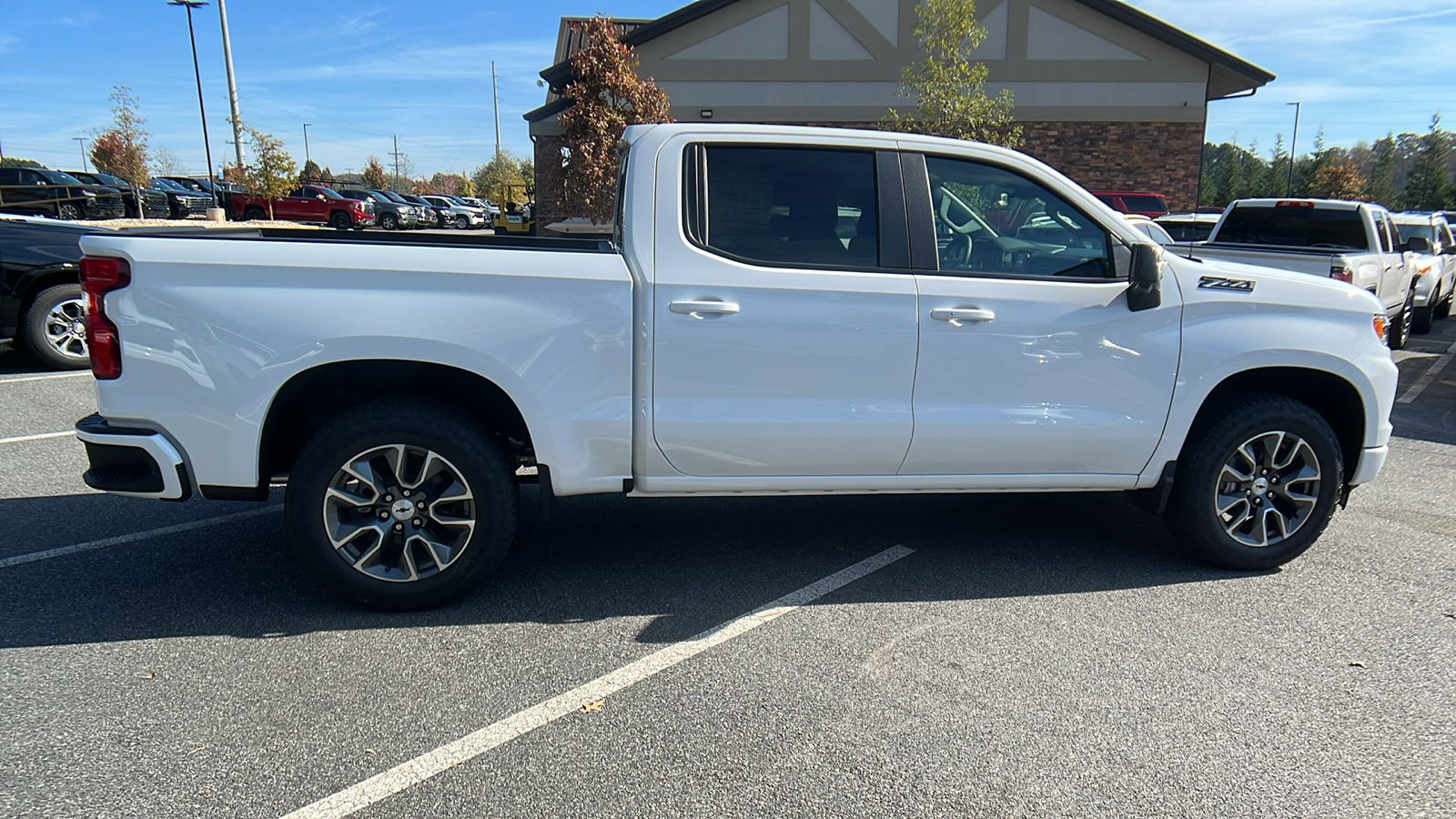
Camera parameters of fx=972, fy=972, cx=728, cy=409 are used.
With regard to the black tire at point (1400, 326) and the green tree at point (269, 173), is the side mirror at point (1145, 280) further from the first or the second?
the green tree at point (269, 173)

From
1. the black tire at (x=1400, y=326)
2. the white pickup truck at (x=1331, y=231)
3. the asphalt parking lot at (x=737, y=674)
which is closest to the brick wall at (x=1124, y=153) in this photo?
the black tire at (x=1400, y=326)

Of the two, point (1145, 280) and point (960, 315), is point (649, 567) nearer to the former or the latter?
point (960, 315)

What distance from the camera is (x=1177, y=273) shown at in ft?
14.4

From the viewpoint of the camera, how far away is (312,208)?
38031 millimetres

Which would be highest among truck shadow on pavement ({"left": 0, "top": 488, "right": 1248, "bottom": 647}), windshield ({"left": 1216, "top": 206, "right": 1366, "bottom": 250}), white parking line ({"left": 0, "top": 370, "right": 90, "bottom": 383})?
windshield ({"left": 1216, "top": 206, "right": 1366, "bottom": 250})

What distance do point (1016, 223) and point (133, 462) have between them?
3.79 meters

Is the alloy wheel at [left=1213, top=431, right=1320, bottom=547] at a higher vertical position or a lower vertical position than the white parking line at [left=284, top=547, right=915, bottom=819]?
higher

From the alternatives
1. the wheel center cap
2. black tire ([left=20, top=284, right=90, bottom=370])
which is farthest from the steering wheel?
black tire ([left=20, top=284, right=90, bottom=370])

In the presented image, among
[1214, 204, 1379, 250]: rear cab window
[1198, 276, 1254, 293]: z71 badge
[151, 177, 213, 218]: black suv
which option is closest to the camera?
[1198, 276, 1254, 293]: z71 badge

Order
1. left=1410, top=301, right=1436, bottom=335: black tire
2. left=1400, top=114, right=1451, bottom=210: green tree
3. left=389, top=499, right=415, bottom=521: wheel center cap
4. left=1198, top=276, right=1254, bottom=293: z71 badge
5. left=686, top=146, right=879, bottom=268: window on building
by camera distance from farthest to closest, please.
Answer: left=1400, top=114, right=1451, bottom=210: green tree < left=1410, top=301, right=1436, bottom=335: black tire < left=1198, top=276, right=1254, bottom=293: z71 badge < left=686, top=146, right=879, bottom=268: window on building < left=389, top=499, right=415, bottom=521: wheel center cap

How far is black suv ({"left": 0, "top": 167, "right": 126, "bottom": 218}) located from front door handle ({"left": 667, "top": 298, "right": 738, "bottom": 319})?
106 feet

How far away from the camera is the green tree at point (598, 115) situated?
63.4 feet

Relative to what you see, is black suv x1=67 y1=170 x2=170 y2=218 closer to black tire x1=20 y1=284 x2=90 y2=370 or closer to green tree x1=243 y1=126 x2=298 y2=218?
green tree x1=243 y1=126 x2=298 y2=218

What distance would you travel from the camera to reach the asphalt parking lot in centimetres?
285
